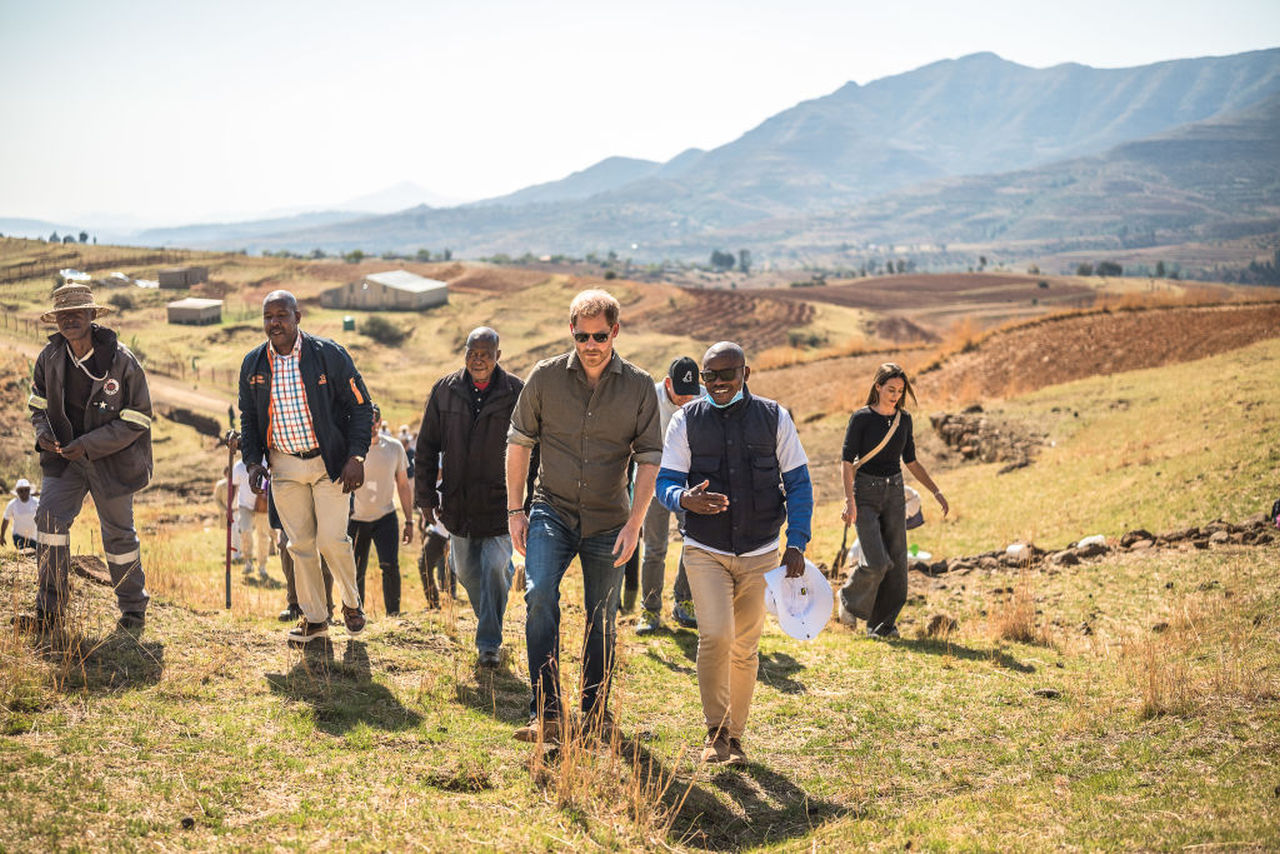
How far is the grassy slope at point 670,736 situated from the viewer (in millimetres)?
4344

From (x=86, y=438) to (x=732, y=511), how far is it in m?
4.21

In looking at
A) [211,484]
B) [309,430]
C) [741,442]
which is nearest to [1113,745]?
Answer: [741,442]

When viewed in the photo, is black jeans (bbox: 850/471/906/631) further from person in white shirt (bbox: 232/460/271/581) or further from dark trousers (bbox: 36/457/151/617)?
person in white shirt (bbox: 232/460/271/581)

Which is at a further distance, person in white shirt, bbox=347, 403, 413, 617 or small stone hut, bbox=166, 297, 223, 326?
small stone hut, bbox=166, 297, 223, 326

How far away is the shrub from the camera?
221 ft

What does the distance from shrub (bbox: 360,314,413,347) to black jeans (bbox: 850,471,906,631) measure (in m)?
60.9

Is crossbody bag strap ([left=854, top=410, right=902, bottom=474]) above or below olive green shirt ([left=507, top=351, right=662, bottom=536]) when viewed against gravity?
below

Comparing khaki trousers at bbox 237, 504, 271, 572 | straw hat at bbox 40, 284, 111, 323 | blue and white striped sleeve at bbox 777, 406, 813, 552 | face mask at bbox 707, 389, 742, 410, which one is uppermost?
straw hat at bbox 40, 284, 111, 323

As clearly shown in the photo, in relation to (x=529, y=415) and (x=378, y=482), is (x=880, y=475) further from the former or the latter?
(x=378, y=482)

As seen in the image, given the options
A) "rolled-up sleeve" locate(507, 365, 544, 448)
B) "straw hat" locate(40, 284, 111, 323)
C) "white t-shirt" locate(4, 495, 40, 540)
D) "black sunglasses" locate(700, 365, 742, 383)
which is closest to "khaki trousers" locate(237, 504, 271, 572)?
"white t-shirt" locate(4, 495, 40, 540)

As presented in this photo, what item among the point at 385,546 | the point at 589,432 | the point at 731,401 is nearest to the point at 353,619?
the point at 385,546

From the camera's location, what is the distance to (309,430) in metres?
6.42

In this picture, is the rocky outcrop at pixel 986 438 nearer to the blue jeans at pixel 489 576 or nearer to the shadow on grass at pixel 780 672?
the shadow on grass at pixel 780 672

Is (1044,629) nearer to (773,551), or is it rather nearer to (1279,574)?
(1279,574)
